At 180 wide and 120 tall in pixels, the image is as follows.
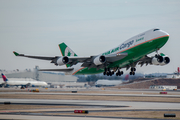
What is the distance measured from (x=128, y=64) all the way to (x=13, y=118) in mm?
38569

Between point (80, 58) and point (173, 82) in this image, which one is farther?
point (173, 82)

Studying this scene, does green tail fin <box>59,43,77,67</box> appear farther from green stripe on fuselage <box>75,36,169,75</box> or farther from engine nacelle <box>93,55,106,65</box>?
green stripe on fuselage <box>75,36,169,75</box>

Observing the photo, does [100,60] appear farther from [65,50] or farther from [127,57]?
[65,50]

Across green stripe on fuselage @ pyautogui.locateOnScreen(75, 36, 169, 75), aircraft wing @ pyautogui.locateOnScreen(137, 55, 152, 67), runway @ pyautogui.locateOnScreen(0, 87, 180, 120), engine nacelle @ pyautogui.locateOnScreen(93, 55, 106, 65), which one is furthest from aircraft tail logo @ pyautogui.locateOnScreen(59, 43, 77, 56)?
runway @ pyautogui.locateOnScreen(0, 87, 180, 120)

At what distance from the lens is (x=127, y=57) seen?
54531mm

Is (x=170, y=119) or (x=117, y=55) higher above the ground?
(x=117, y=55)

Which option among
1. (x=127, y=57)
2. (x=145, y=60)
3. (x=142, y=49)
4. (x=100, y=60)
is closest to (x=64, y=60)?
(x=100, y=60)

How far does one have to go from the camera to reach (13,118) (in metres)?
27.5

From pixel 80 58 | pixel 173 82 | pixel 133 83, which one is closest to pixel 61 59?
pixel 80 58

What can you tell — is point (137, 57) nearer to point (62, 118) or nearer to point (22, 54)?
point (22, 54)

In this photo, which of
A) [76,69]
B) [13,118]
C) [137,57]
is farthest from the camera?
[76,69]

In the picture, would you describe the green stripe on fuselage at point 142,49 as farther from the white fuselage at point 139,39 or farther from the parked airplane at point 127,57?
the white fuselage at point 139,39

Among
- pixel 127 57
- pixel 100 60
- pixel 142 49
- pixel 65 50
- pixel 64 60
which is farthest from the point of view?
pixel 65 50

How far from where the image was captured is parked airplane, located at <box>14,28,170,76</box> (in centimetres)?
4900
